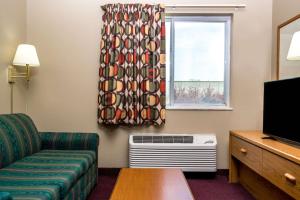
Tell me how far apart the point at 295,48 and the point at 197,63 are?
1276 millimetres

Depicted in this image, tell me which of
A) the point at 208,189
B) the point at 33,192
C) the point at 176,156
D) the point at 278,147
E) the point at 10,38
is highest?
the point at 10,38

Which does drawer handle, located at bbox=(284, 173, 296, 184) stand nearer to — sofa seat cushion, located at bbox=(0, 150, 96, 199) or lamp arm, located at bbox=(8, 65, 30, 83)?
sofa seat cushion, located at bbox=(0, 150, 96, 199)

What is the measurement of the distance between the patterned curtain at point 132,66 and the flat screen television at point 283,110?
4.07 ft

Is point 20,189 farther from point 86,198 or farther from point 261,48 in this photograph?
point 261,48

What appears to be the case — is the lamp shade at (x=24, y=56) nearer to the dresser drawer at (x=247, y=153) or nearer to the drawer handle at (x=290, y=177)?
the dresser drawer at (x=247, y=153)

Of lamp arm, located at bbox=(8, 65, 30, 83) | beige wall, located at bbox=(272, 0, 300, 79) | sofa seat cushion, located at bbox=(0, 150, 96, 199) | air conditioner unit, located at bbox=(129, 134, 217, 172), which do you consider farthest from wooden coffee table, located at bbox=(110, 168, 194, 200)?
beige wall, located at bbox=(272, 0, 300, 79)

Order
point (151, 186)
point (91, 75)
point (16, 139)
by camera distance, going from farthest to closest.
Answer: point (91, 75), point (16, 139), point (151, 186)

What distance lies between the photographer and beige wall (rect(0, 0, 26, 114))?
293 centimetres

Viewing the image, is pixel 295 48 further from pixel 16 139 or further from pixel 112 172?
pixel 16 139

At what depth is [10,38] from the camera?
310 centimetres

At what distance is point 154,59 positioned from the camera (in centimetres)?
346

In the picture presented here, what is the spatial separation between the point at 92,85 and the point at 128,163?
43.5 inches

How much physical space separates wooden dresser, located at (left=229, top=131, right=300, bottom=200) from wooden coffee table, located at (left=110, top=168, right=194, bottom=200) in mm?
710

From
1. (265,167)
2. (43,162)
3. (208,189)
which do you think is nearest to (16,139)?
(43,162)
